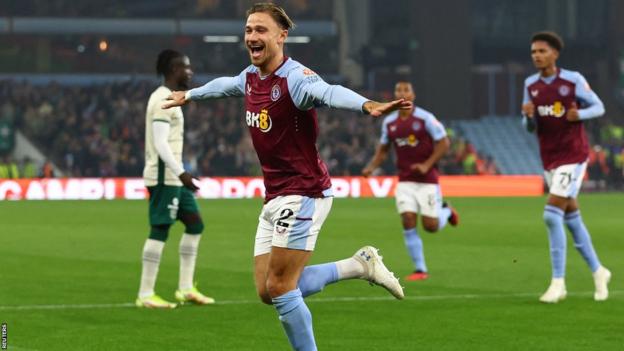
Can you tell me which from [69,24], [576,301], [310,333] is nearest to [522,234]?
[576,301]

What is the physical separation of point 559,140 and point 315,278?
15.6 feet

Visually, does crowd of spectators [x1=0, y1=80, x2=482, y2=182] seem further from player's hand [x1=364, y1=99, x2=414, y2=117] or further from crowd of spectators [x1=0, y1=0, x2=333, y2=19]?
player's hand [x1=364, y1=99, x2=414, y2=117]

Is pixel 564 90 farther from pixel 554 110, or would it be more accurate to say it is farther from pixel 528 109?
pixel 528 109

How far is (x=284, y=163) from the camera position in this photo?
780 centimetres

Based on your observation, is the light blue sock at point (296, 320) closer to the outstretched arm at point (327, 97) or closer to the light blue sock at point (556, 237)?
the outstretched arm at point (327, 97)

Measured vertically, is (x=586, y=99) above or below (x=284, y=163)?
above

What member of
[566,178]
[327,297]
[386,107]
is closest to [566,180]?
[566,178]

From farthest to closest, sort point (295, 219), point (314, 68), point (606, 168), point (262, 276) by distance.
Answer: point (314, 68) → point (606, 168) → point (262, 276) → point (295, 219)

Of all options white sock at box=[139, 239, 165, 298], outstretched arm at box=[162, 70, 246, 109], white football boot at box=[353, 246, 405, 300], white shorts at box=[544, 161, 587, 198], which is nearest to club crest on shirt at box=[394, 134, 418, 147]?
white shorts at box=[544, 161, 587, 198]

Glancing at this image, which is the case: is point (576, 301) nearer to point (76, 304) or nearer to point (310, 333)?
point (76, 304)

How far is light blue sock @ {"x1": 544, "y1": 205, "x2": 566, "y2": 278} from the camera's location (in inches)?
483

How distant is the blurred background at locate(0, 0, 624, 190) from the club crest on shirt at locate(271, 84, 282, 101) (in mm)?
32397

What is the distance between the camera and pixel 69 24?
49.0 m

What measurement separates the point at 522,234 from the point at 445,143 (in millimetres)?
7545
